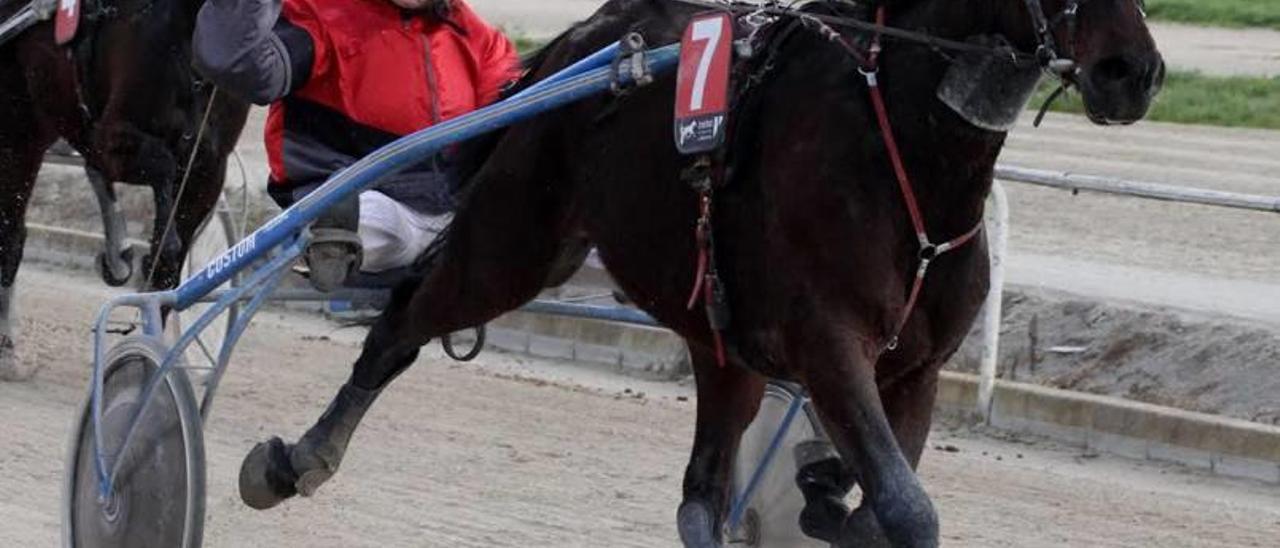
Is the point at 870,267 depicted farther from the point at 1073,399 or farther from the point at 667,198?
the point at 1073,399

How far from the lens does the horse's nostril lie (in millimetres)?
4023

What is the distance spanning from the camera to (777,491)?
571 cm

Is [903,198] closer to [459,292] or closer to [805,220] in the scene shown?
[805,220]

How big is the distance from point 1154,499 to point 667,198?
101 inches

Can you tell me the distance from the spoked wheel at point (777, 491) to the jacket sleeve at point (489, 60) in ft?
3.13

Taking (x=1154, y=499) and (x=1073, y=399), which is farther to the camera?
(x=1073, y=399)

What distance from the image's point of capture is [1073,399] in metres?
7.66

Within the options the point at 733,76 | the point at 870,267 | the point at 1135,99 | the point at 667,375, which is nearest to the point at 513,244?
the point at 733,76

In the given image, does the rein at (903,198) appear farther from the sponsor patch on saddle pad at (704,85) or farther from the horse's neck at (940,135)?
the sponsor patch on saddle pad at (704,85)

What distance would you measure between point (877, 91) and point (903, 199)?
0.21m

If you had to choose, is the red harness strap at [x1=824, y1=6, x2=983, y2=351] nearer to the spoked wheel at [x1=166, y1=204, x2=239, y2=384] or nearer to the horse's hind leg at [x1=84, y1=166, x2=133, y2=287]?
the spoked wheel at [x1=166, y1=204, x2=239, y2=384]

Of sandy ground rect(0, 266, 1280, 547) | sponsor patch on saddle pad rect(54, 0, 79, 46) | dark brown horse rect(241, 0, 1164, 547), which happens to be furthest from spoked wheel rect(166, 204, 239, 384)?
dark brown horse rect(241, 0, 1164, 547)

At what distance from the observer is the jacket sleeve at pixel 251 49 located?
538 cm

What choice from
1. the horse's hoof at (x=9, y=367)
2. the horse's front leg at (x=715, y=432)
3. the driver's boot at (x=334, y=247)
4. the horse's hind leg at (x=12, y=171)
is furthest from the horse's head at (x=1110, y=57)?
the horse's hoof at (x=9, y=367)
